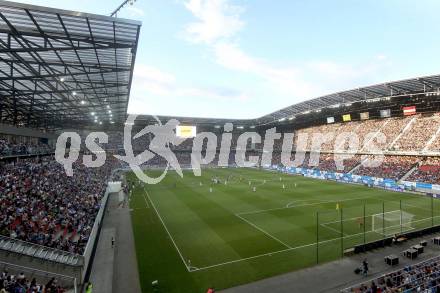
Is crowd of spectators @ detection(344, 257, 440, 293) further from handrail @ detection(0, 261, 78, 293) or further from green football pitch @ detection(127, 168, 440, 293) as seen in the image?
handrail @ detection(0, 261, 78, 293)

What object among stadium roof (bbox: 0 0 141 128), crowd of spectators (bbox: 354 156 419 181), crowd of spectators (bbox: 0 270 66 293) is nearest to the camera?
crowd of spectators (bbox: 0 270 66 293)

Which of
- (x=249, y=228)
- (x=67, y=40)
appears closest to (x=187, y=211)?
(x=249, y=228)

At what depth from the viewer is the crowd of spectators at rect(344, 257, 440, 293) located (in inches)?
508

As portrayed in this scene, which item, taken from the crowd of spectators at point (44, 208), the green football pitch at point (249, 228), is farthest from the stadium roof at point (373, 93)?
the crowd of spectators at point (44, 208)

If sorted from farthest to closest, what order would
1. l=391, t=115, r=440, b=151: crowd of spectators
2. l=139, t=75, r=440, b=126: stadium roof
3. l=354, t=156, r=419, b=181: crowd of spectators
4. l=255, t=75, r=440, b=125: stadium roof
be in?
l=391, t=115, r=440, b=151: crowd of spectators, l=354, t=156, r=419, b=181: crowd of spectators, l=139, t=75, r=440, b=126: stadium roof, l=255, t=75, r=440, b=125: stadium roof

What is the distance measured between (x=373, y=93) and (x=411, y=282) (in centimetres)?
4330

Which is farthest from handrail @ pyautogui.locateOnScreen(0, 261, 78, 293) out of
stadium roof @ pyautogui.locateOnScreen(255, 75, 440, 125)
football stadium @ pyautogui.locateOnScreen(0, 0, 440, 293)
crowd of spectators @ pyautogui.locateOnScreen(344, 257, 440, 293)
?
stadium roof @ pyautogui.locateOnScreen(255, 75, 440, 125)

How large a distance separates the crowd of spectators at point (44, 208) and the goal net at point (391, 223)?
23.9m

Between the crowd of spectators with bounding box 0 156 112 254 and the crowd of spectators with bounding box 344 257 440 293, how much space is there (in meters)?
16.9

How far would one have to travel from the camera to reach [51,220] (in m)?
21.0

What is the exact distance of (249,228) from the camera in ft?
86.5

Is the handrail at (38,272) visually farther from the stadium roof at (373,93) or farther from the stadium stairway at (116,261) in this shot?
the stadium roof at (373,93)

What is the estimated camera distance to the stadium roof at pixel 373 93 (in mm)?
42259

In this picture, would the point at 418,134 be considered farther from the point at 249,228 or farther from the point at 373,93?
the point at 249,228
